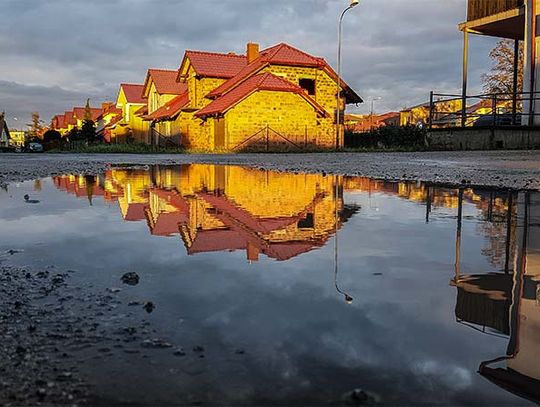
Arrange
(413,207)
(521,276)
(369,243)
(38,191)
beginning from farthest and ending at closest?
(38,191) < (413,207) < (369,243) < (521,276)

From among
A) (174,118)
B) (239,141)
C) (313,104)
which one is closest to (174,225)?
(239,141)

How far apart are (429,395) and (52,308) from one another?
1407mm

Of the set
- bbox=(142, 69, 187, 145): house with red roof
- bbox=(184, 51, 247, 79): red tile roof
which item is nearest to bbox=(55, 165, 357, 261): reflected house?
bbox=(184, 51, 247, 79): red tile roof

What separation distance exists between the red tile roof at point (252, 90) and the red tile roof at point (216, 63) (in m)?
3.49

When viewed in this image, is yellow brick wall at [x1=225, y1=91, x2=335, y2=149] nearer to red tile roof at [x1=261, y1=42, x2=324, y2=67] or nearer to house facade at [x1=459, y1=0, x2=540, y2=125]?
red tile roof at [x1=261, y1=42, x2=324, y2=67]

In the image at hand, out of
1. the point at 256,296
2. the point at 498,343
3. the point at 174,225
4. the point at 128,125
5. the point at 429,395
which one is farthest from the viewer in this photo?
the point at 128,125

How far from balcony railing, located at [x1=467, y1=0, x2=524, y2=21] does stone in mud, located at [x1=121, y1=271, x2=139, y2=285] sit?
2078 centimetres

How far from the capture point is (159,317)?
191 cm

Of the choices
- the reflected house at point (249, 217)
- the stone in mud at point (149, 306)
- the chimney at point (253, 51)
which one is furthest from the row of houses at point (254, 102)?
the stone in mud at point (149, 306)

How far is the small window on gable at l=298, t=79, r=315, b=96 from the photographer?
34875 millimetres

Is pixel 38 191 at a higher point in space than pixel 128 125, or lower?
lower

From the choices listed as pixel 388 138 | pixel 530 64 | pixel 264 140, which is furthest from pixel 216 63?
pixel 530 64

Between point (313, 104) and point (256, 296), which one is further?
point (313, 104)

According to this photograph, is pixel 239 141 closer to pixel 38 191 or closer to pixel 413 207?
pixel 38 191
